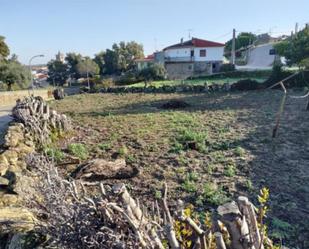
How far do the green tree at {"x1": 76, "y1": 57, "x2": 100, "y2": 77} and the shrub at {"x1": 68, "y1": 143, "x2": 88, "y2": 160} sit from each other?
36.9 meters

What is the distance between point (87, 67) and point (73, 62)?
4.54m

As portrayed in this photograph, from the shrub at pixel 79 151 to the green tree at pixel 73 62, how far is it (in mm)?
39850

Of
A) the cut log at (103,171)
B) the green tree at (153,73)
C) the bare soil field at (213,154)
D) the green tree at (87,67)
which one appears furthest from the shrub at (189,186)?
the green tree at (87,67)

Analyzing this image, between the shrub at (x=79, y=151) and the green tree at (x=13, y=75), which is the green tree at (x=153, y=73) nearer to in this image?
the green tree at (x=13, y=75)

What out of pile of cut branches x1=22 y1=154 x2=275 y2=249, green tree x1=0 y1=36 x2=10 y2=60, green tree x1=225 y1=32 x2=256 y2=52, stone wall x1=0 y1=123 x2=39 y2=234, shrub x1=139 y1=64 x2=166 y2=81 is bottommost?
stone wall x1=0 y1=123 x2=39 y2=234

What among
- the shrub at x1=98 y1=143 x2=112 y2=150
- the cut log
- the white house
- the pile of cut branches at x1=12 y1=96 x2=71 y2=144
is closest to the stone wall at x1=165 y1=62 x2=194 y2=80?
the white house

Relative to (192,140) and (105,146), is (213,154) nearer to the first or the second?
(192,140)

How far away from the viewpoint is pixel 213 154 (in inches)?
219

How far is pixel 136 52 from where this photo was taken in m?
48.4

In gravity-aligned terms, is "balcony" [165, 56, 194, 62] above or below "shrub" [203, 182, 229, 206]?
above

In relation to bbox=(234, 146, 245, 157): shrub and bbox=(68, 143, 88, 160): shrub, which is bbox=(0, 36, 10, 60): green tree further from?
bbox=(234, 146, 245, 157): shrub

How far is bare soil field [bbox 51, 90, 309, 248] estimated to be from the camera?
3779mm

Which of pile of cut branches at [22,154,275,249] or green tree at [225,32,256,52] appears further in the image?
green tree at [225,32,256,52]

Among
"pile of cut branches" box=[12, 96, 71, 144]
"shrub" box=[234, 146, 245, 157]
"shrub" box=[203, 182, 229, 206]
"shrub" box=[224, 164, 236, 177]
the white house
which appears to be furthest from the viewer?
the white house
